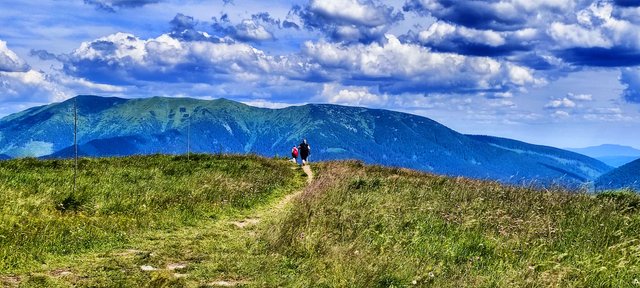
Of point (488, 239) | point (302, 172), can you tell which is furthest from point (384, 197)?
point (302, 172)

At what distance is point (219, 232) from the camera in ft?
49.9

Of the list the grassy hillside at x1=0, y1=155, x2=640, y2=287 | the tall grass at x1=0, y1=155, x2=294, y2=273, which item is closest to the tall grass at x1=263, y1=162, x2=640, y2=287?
the grassy hillside at x1=0, y1=155, x2=640, y2=287

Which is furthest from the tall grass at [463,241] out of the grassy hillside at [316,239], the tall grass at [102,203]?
the tall grass at [102,203]

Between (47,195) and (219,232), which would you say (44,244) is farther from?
(47,195)

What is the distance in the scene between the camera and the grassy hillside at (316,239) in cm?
986

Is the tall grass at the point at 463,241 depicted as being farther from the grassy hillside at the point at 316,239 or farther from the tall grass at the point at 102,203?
the tall grass at the point at 102,203

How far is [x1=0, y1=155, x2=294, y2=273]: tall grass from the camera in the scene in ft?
40.1

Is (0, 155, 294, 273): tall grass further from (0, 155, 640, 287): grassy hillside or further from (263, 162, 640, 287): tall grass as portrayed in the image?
(263, 162, 640, 287): tall grass

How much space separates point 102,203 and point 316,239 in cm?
893

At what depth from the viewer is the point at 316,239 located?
12359 millimetres

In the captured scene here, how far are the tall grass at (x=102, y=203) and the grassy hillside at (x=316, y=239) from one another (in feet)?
0.18

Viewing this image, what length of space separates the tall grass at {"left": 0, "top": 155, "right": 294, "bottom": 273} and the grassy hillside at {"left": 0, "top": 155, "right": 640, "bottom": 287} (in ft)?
0.18

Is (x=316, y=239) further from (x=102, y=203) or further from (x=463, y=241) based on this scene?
(x=102, y=203)

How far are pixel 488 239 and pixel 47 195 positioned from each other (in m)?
14.6
